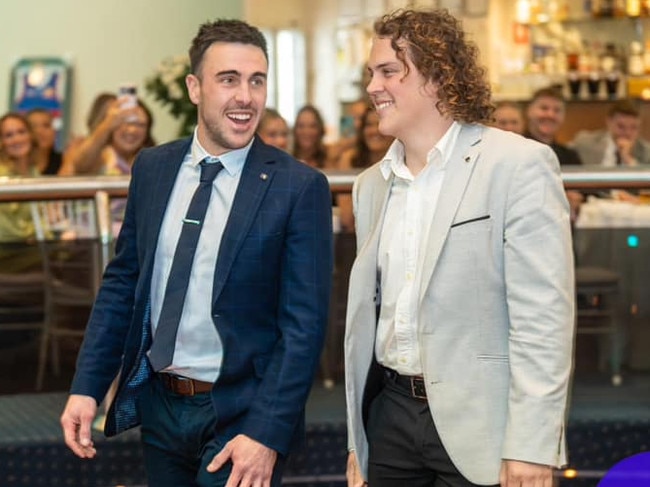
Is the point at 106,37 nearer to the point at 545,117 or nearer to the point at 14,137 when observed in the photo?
the point at 14,137

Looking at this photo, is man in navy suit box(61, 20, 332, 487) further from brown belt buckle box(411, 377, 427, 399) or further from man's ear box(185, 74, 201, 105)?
brown belt buckle box(411, 377, 427, 399)

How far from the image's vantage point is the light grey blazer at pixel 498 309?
241 centimetres

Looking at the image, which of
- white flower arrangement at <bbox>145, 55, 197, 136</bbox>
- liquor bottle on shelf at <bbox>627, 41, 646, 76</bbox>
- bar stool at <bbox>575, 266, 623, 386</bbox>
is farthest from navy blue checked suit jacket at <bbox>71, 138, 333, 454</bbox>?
liquor bottle on shelf at <bbox>627, 41, 646, 76</bbox>

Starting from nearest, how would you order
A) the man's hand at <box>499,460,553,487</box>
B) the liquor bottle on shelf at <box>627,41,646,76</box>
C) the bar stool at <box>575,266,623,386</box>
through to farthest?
the man's hand at <box>499,460,553,487</box> → the bar stool at <box>575,266,623,386</box> → the liquor bottle on shelf at <box>627,41,646,76</box>

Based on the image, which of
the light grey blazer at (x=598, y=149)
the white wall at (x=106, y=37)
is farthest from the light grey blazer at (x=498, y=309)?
the white wall at (x=106, y=37)

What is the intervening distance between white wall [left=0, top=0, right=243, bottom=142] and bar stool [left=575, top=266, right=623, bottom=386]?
→ 6.23 m

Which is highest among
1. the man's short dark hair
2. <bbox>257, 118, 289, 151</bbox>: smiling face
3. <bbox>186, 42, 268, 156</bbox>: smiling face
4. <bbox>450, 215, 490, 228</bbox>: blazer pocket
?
the man's short dark hair

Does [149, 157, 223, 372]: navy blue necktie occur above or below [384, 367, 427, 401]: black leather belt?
above

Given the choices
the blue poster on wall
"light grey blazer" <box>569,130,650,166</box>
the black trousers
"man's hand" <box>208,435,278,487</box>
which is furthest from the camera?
the blue poster on wall

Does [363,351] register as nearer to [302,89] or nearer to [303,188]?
[303,188]

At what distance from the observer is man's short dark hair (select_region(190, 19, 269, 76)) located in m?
2.84

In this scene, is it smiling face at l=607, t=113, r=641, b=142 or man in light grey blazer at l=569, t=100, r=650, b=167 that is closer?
man in light grey blazer at l=569, t=100, r=650, b=167

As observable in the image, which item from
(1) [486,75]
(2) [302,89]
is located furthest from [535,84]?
(1) [486,75]

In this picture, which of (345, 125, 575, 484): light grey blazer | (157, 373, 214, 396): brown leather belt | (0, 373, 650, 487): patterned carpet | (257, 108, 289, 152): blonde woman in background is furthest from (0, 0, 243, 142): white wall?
(345, 125, 575, 484): light grey blazer
